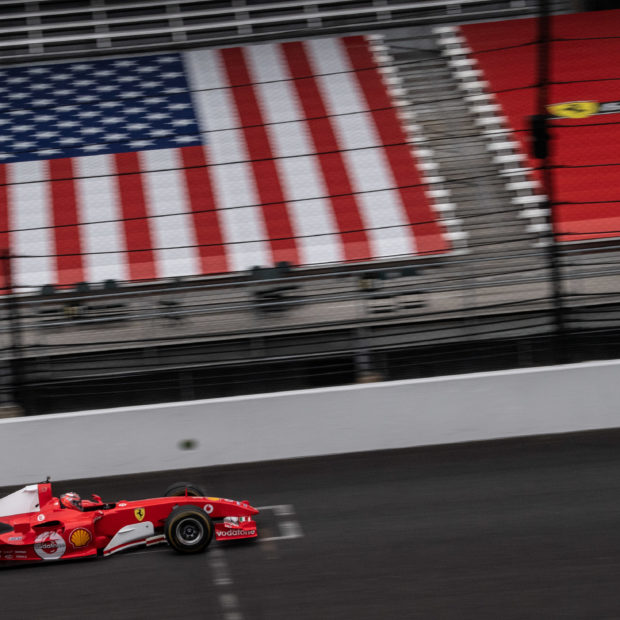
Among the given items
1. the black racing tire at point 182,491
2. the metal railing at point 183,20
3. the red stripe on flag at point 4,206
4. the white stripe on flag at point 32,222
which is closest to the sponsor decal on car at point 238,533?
the black racing tire at point 182,491

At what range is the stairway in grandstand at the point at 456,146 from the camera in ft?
37.4

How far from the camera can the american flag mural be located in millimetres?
11438

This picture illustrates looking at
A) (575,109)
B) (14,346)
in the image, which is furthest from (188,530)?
(575,109)

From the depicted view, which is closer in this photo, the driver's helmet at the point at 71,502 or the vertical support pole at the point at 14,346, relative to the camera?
the driver's helmet at the point at 71,502

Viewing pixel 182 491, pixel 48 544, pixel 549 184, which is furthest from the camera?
pixel 549 184

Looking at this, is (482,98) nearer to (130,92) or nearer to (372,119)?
(372,119)

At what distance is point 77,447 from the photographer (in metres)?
6.66

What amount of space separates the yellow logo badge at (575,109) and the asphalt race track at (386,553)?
7.19 meters

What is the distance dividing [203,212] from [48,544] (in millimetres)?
6528

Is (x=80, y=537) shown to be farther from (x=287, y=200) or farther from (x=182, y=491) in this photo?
(x=287, y=200)

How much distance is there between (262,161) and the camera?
508 inches

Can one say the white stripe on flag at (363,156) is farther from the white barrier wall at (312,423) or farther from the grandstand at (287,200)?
the white barrier wall at (312,423)

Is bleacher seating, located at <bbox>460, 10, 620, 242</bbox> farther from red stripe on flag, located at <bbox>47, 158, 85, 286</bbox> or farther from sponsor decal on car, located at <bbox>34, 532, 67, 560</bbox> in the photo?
sponsor decal on car, located at <bbox>34, 532, 67, 560</bbox>

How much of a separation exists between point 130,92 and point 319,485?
940 cm
